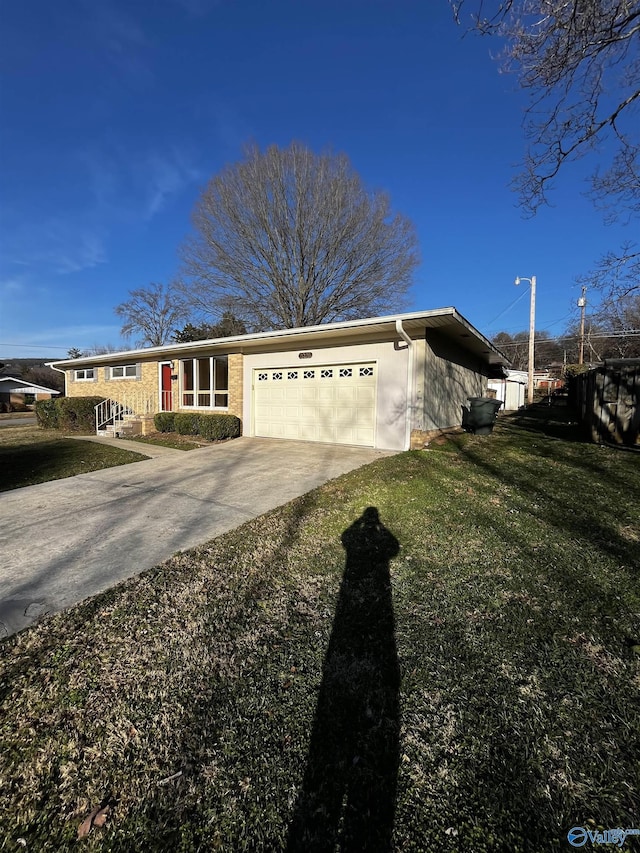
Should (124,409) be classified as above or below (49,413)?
above

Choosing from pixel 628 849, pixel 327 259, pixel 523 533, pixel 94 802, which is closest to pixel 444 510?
pixel 523 533

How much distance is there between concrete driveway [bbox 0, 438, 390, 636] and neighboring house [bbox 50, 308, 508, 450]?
119cm

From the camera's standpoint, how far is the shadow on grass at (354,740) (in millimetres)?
1331

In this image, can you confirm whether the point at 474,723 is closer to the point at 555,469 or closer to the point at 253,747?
the point at 253,747

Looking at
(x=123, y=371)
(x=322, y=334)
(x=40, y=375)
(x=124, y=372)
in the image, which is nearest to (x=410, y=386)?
(x=322, y=334)

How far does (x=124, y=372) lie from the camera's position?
51.1ft

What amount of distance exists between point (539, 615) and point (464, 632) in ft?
1.93

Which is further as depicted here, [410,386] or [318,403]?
[318,403]

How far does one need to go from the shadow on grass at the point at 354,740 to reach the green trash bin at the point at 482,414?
9114mm

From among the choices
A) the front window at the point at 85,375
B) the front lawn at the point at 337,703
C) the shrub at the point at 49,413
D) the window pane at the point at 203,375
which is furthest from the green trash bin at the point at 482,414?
the front window at the point at 85,375

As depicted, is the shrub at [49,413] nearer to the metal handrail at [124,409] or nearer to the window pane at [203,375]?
the metal handrail at [124,409]

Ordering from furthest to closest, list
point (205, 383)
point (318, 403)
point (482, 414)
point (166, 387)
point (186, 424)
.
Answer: point (166, 387) → point (205, 383) → point (186, 424) → point (482, 414) → point (318, 403)

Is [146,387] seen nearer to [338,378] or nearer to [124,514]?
[338,378]

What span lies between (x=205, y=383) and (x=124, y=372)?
5.05 m
